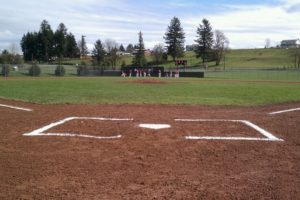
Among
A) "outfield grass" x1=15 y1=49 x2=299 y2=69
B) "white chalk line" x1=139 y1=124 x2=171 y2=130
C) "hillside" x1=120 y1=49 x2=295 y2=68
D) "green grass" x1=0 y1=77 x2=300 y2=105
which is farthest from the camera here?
"hillside" x1=120 y1=49 x2=295 y2=68

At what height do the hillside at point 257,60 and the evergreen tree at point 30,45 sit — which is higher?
the evergreen tree at point 30,45

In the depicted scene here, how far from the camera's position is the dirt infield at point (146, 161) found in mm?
4801

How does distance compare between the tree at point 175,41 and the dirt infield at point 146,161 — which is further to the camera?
the tree at point 175,41

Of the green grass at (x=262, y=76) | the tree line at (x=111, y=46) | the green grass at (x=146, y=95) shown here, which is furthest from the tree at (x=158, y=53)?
the green grass at (x=146, y=95)

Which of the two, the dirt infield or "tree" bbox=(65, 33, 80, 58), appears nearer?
the dirt infield

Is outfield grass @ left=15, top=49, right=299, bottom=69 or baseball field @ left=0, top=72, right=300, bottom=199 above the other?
outfield grass @ left=15, top=49, right=299, bottom=69

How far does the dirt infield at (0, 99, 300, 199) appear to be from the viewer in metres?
4.80

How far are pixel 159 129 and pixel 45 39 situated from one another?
92409mm

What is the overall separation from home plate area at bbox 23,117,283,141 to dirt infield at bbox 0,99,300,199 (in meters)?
0.02

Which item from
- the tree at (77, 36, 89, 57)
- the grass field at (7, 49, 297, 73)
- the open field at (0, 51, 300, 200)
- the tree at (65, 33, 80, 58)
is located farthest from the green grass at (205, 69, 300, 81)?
the tree at (77, 36, 89, 57)

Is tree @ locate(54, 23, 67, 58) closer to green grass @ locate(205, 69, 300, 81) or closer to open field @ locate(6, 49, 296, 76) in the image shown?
open field @ locate(6, 49, 296, 76)

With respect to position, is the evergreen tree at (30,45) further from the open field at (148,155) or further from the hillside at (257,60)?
the open field at (148,155)

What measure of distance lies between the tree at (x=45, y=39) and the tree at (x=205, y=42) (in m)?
36.6

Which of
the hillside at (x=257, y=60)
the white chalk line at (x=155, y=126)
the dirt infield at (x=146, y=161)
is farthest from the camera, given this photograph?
the hillside at (x=257, y=60)
